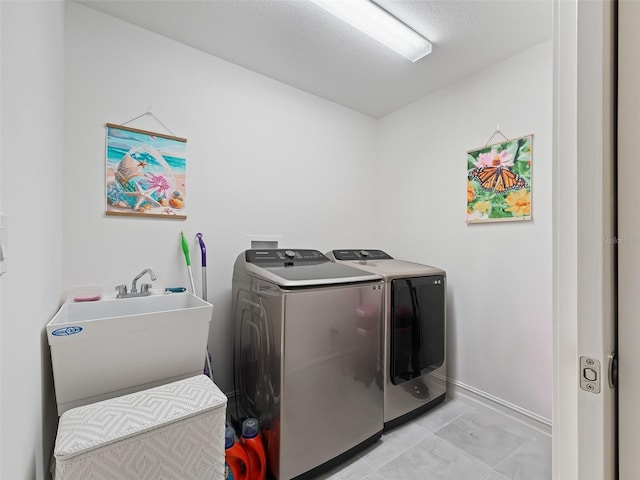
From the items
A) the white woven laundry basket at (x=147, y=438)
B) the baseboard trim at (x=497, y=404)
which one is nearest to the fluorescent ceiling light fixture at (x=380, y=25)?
the white woven laundry basket at (x=147, y=438)

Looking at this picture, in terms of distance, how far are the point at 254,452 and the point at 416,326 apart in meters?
1.24

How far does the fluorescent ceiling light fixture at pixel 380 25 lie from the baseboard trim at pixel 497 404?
249 centimetres

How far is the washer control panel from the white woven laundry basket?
0.85 meters

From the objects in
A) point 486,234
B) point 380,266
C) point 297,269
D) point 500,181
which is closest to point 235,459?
point 297,269

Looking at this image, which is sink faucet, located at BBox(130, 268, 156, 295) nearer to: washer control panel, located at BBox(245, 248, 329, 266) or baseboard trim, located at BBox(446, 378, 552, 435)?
washer control panel, located at BBox(245, 248, 329, 266)

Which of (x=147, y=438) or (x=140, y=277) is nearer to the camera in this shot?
(x=147, y=438)

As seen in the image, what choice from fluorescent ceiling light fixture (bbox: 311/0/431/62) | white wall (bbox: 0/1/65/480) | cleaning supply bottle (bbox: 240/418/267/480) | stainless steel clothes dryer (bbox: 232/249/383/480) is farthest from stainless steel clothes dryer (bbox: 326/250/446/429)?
white wall (bbox: 0/1/65/480)

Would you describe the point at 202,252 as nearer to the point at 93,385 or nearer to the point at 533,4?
the point at 93,385

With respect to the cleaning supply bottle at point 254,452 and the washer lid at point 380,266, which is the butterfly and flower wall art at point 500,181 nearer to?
the washer lid at point 380,266

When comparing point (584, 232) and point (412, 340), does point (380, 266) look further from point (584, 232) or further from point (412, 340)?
point (584, 232)

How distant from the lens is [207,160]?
2100 mm

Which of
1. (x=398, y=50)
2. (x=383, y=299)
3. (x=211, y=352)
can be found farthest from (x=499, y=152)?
(x=211, y=352)

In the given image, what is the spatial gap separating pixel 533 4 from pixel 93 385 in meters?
2.92

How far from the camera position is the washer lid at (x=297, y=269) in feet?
5.18
